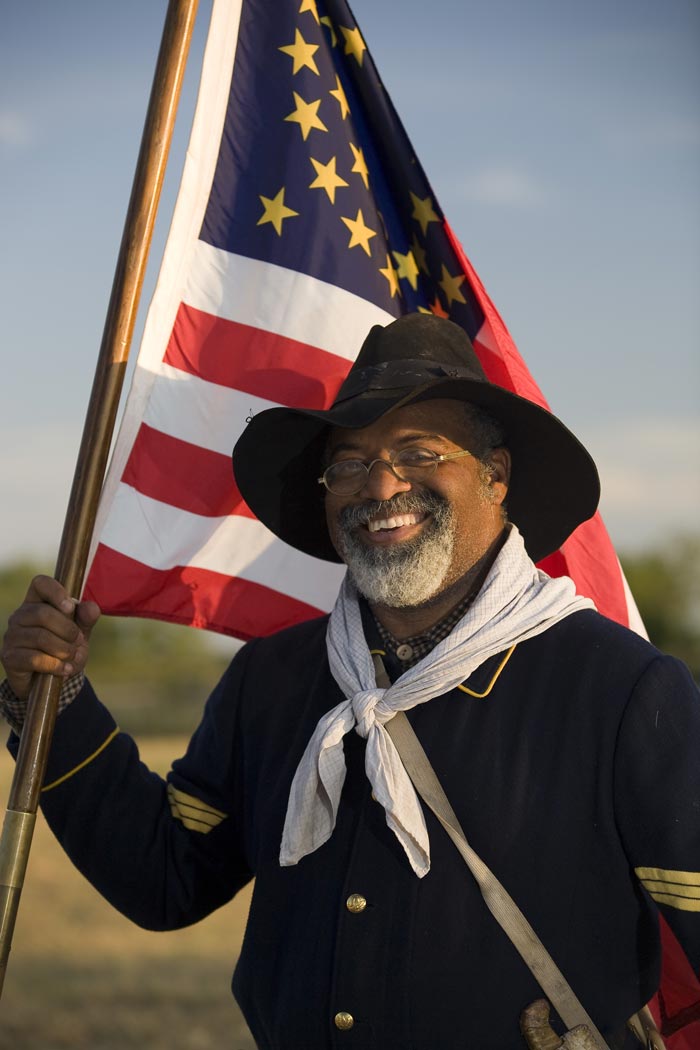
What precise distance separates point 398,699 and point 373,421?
833 millimetres

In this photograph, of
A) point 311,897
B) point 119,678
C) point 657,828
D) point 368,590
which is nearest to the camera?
point 657,828

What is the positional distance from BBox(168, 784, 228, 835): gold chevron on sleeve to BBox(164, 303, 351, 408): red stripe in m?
1.62

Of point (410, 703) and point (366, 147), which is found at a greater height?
point (366, 147)

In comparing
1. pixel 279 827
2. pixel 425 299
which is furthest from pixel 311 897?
pixel 425 299

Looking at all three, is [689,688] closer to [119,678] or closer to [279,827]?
[279,827]

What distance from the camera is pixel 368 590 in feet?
12.3

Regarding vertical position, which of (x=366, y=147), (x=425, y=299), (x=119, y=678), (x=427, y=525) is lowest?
(x=119, y=678)

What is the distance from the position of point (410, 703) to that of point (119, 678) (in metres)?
51.4

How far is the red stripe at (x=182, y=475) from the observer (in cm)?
472

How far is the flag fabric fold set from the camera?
475 centimetres

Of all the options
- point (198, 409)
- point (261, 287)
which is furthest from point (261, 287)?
point (198, 409)

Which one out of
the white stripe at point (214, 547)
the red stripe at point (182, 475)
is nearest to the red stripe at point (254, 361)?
the red stripe at point (182, 475)

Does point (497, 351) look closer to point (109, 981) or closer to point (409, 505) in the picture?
point (409, 505)

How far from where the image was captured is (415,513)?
3.77 meters
